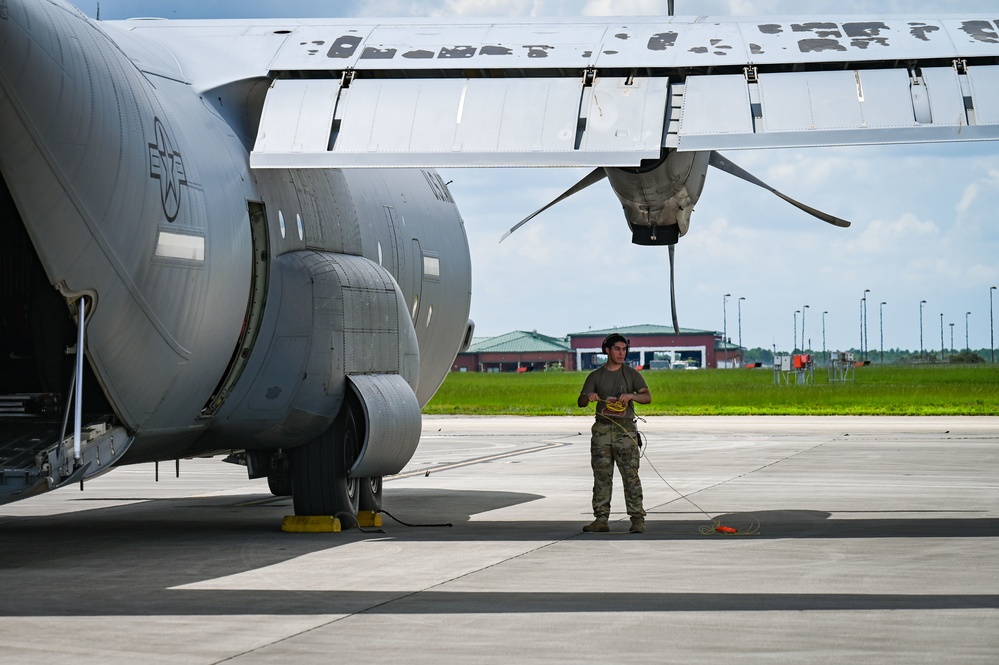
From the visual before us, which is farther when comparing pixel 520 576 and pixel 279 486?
pixel 279 486

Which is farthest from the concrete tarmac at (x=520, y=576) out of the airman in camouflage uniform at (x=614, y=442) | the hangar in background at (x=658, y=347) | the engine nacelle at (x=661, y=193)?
the hangar in background at (x=658, y=347)

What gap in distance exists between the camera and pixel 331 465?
49.3ft

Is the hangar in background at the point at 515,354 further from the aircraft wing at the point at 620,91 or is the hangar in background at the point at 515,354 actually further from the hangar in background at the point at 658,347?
the aircraft wing at the point at 620,91

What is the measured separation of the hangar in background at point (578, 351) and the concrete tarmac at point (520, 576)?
15066cm

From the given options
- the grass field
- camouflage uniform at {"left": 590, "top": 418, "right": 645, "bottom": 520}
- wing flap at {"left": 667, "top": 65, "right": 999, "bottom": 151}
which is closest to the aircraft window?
camouflage uniform at {"left": 590, "top": 418, "right": 645, "bottom": 520}

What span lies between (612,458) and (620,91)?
4539 millimetres

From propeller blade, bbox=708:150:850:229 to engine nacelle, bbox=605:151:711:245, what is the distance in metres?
0.25

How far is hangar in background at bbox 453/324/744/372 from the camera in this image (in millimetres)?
175000

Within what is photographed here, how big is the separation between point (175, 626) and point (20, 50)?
4577 mm

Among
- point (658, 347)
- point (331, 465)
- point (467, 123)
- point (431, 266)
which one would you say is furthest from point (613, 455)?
point (658, 347)

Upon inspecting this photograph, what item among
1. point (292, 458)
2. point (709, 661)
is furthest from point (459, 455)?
point (709, 661)

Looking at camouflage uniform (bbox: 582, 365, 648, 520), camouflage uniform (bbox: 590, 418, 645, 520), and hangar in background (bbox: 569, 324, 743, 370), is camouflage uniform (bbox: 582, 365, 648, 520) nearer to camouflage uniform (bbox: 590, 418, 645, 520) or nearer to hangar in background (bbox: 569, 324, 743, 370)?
camouflage uniform (bbox: 590, 418, 645, 520)

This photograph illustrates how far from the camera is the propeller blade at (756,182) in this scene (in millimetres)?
13995

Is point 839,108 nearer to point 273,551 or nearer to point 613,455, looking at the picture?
point 613,455
